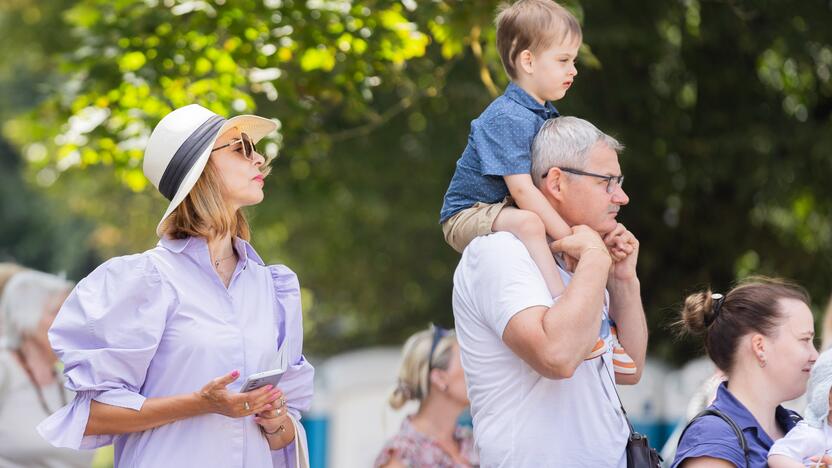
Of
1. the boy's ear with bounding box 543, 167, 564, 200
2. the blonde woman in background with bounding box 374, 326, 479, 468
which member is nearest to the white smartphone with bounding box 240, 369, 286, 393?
the boy's ear with bounding box 543, 167, 564, 200

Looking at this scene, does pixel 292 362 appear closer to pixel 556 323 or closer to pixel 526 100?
pixel 556 323

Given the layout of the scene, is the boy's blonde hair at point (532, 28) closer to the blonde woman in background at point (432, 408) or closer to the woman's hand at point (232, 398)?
the woman's hand at point (232, 398)

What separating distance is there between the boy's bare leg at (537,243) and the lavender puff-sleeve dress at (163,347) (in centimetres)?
72

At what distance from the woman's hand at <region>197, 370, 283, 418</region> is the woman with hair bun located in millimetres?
1071

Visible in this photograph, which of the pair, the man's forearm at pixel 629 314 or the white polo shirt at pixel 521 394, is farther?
the man's forearm at pixel 629 314

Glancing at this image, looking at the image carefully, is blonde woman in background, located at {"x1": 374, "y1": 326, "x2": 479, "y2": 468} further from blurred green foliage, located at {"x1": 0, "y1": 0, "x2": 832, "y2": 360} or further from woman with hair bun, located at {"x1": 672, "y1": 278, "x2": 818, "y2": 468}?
woman with hair bun, located at {"x1": 672, "y1": 278, "x2": 818, "y2": 468}

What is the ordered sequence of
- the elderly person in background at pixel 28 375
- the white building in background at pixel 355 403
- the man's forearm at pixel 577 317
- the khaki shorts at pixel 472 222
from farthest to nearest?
1. the white building in background at pixel 355 403
2. the elderly person in background at pixel 28 375
3. the khaki shorts at pixel 472 222
4. the man's forearm at pixel 577 317

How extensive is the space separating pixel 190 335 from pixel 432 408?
238cm

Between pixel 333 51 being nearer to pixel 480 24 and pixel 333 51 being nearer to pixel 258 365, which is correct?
pixel 480 24

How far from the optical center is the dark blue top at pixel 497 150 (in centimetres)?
329

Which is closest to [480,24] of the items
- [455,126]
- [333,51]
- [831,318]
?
Result: [333,51]

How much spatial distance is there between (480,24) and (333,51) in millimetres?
776

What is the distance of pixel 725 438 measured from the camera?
3123 mm

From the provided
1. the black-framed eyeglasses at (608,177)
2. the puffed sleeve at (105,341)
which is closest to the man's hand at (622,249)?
the black-framed eyeglasses at (608,177)
